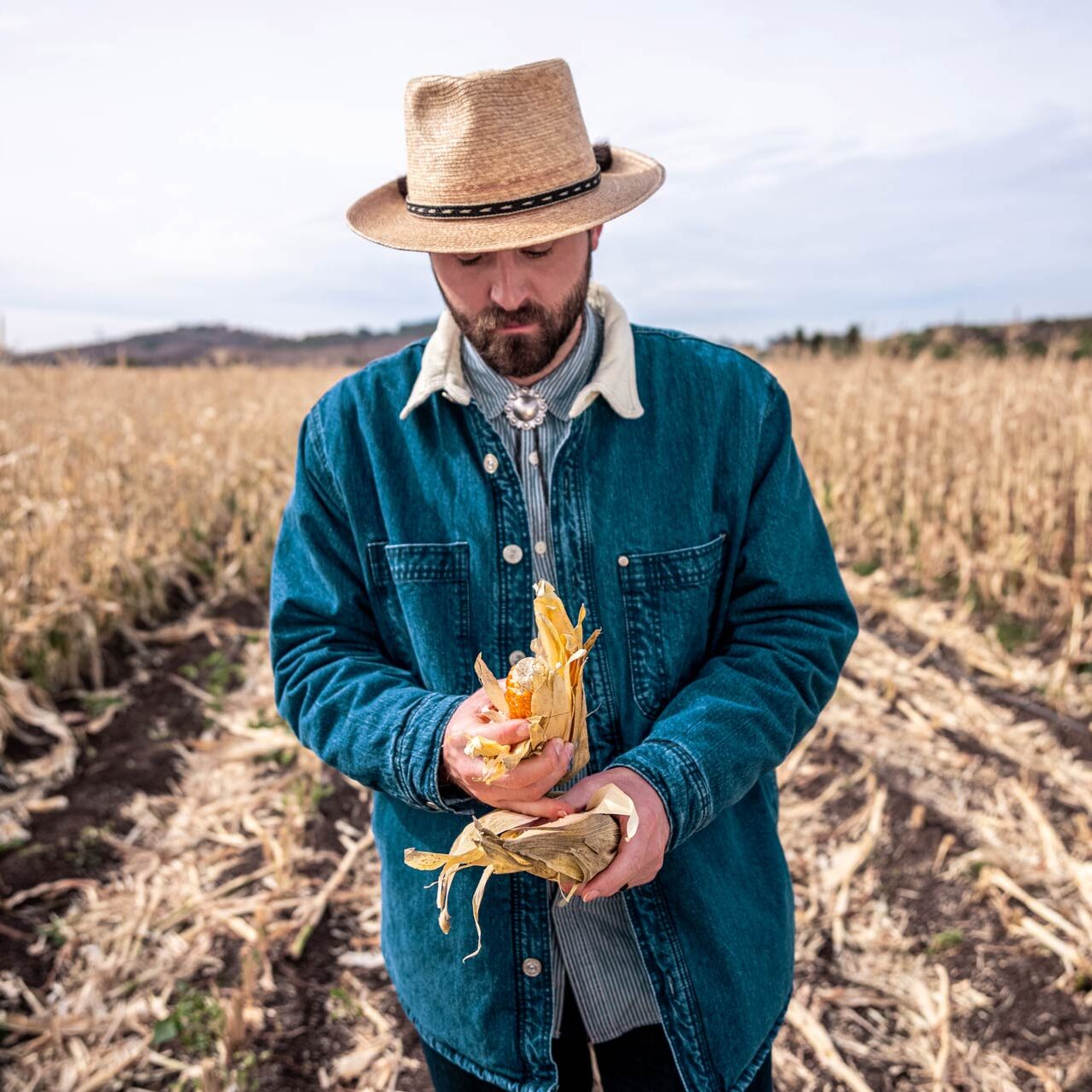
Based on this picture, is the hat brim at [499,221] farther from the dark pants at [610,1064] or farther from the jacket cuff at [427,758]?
the dark pants at [610,1064]

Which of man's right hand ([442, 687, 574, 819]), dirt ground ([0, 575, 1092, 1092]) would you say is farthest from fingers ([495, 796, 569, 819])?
dirt ground ([0, 575, 1092, 1092])

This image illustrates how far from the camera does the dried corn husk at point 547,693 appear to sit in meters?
1.39

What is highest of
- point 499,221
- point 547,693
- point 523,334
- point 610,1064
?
point 499,221

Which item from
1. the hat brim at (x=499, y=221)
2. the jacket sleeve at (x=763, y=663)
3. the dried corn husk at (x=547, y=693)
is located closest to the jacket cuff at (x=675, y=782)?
the jacket sleeve at (x=763, y=663)

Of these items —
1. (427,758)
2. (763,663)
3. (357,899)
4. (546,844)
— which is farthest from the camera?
(357,899)

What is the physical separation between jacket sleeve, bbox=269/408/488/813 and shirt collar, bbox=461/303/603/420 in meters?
0.30

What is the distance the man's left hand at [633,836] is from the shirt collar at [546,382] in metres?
0.63

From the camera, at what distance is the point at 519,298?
166 centimetres

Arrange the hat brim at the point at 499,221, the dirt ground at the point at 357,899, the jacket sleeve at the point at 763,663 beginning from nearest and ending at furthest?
the jacket sleeve at the point at 763,663 < the hat brim at the point at 499,221 < the dirt ground at the point at 357,899

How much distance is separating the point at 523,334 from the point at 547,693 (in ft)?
2.05

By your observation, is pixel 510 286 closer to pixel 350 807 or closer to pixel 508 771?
pixel 508 771

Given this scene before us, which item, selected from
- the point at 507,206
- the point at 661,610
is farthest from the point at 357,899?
the point at 507,206

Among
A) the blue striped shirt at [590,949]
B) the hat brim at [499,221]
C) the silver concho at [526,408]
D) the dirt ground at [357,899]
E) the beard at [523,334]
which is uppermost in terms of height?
the hat brim at [499,221]

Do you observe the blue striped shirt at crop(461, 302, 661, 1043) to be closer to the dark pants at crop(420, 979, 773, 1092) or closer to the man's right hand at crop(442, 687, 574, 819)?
the dark pants at crop(420, 979, 773, 1092)
